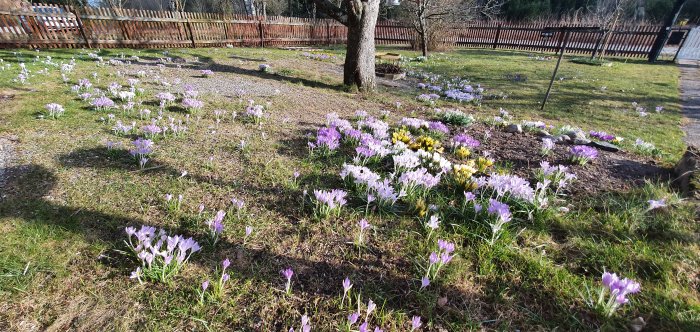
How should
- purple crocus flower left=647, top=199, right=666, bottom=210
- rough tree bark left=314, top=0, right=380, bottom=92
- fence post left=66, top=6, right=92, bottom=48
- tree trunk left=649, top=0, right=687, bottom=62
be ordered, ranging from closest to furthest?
purple crocus flower left=647, top=199, right=666, bottom=210 < rough tree bark left=314, top=0, right=380, bottom=92 < fence post left=66, top=6, right=92, bottom=48 < tree trunk left=649, top=0, right=687, bottom=62

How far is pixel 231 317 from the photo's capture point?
201 centimetres

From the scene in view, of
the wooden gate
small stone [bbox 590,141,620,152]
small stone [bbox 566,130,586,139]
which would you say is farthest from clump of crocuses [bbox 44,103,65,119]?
the wooden gate

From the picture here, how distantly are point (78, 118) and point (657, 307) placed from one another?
7.45 metres

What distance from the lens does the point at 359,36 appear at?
8.51m

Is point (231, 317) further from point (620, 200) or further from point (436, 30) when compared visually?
point (436, 30)

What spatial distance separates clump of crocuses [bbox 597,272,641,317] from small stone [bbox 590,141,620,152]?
404 cm

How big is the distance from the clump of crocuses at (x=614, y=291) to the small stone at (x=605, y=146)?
4041 millimetres

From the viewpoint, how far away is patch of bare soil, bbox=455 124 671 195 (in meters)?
3.92

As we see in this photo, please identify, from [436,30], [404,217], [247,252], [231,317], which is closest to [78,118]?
[247,252]

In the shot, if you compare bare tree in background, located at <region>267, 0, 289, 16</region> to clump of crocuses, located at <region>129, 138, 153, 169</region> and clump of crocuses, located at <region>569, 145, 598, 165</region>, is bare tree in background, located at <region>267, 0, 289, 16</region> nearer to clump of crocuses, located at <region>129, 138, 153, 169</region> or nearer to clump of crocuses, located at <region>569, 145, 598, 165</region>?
clump of crocuses, located at <region>129, 138, 153, 169</region>

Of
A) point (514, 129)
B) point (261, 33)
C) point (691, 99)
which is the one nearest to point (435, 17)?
point (261, 33)

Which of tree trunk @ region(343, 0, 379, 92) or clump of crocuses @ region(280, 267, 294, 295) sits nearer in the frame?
clump of crocuses @ region(280, 267, 294, 295)

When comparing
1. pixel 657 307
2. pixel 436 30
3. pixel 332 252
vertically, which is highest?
pixel 436 30

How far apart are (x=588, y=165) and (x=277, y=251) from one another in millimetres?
4531
